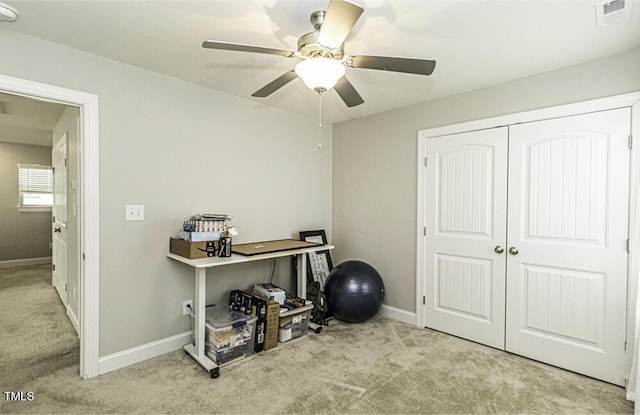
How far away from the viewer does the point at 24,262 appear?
617 cm

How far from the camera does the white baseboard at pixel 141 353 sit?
8.09ft

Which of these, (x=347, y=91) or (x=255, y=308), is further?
(x=255, y=308)

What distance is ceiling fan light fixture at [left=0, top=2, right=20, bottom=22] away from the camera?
1793mm

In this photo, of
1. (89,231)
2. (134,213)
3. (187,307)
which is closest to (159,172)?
(134,213)

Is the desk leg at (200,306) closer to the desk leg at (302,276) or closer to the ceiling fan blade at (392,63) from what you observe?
the desk leg at (302,276)

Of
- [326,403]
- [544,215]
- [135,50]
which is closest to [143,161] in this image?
[135,50]

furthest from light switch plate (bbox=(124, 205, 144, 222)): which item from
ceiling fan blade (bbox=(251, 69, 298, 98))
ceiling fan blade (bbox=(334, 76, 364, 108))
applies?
ceiling fan blade (bbox=(334, 76, 364, 108))

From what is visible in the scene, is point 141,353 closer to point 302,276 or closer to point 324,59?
point 302,276

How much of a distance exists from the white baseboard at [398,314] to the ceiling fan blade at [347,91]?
7.77 feet

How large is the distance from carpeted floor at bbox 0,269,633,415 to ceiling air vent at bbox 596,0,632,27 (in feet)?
7.77

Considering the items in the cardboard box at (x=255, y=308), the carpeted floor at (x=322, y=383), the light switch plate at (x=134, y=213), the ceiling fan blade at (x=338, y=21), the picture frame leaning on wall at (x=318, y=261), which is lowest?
the carpeted floor at (x=322, y=383)

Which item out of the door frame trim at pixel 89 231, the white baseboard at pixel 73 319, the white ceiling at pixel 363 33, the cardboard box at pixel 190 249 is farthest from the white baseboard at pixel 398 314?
the white baseboard at pixel 73 319

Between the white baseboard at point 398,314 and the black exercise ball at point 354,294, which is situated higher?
the black exercise ball at point 354,294

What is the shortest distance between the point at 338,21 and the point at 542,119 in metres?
2.13
